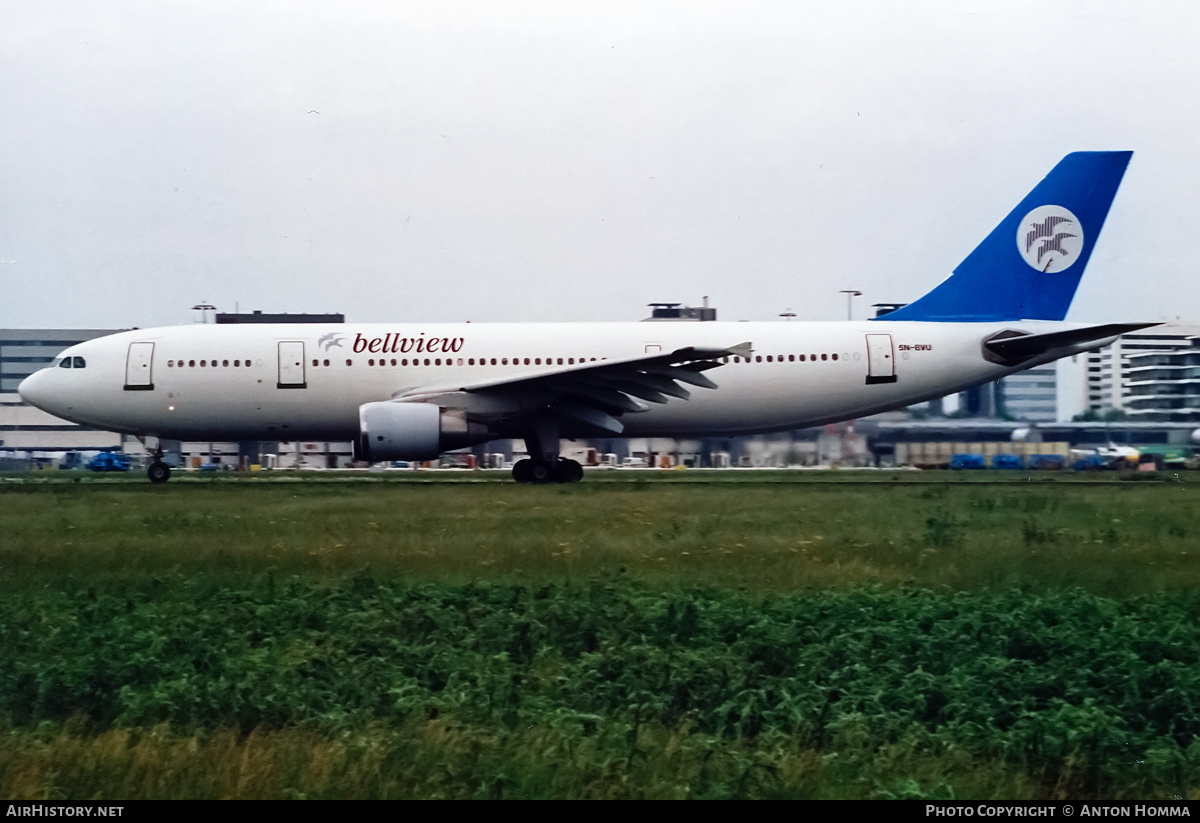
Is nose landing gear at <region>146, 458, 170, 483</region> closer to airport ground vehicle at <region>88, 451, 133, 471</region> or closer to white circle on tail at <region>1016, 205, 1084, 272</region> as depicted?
airport ground vehicle at <region>88, 451, 133, 471</region>

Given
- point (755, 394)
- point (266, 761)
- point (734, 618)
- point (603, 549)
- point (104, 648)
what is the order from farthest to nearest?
point (755, 394) → point (603, 549) → point (734, 618) → point (104, 648) → point (266, 761)

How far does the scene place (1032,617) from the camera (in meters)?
7.03

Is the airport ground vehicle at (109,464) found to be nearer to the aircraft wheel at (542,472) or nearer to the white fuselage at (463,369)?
the white fuselage at (463,369)

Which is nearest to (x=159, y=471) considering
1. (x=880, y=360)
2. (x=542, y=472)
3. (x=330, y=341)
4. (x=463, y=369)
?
(x=330, y=341)

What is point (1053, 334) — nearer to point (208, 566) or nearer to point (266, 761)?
point (208, 566)

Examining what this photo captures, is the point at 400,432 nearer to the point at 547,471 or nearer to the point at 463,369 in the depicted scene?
the point at 463,369

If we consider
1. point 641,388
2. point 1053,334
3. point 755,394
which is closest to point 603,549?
point 641,388

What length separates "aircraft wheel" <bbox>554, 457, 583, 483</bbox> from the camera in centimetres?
2119

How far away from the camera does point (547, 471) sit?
829 inches

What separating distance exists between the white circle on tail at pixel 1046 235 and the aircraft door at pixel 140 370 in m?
16.0

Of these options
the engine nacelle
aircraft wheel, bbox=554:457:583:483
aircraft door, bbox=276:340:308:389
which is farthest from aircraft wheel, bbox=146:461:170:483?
aircraft wheel, bbox=554:457:583:483

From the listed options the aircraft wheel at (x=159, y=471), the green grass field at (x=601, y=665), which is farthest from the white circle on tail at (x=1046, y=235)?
the aircraft wheel at (x=159, y=471)

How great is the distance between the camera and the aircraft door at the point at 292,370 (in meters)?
21.3
